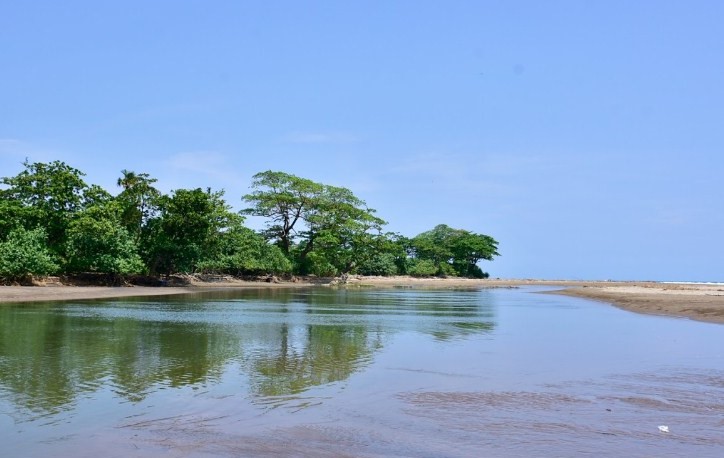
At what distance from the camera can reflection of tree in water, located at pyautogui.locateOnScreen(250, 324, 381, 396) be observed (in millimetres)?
11188

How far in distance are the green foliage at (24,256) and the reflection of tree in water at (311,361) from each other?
26.6m

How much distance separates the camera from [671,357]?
14.8 m

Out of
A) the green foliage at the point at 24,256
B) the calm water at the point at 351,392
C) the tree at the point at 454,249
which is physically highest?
the tree at the point at 454,249

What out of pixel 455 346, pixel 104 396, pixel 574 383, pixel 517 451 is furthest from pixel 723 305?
pixel 104 396

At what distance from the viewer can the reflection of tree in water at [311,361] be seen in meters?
11.2

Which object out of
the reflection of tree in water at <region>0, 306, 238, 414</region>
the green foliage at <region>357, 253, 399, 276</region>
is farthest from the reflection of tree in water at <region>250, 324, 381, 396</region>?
the green foliage at <region>357, 253, 399, 276</region>

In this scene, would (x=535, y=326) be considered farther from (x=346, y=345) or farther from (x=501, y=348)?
(x=346, y=345)

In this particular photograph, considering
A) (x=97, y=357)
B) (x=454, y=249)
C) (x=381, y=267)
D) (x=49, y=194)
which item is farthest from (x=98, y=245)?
(x=454, y=249)

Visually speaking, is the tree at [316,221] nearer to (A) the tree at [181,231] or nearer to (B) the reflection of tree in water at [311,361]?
(A) the tree at [181,231]

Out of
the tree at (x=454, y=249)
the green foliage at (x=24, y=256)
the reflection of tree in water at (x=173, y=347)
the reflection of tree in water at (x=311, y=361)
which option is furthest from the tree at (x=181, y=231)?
the tree at (x=454, y=249)

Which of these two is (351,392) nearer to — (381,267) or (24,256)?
(24,256)

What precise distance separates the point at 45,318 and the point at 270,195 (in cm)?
4409

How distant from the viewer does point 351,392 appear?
10547mm

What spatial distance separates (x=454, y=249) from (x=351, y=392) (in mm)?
91611
